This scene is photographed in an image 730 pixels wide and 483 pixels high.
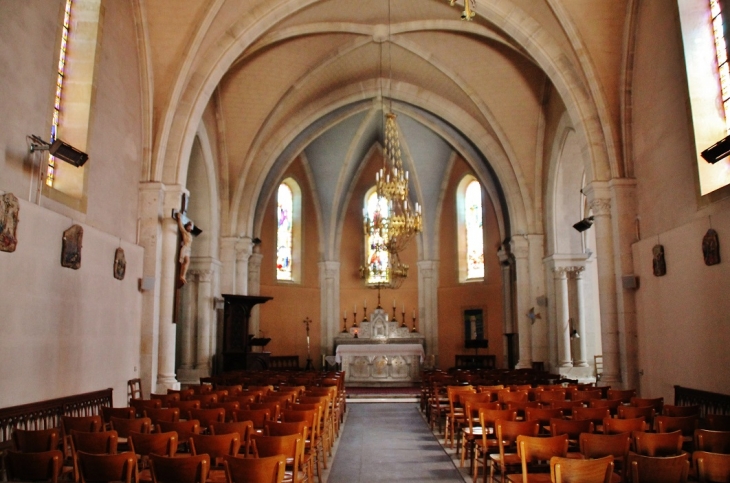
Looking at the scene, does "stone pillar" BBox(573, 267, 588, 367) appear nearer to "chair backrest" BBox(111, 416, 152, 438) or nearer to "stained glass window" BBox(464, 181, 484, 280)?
"stained glass window" BBox(464, 181, 484, 280)

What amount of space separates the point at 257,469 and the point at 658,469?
2.99 meters

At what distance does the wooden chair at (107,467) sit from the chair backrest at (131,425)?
1613 mm

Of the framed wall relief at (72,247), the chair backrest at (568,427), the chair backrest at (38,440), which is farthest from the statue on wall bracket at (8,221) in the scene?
the chair backrest at (568,427)

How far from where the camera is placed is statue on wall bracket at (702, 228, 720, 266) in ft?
31.3

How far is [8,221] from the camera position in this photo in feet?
25.3

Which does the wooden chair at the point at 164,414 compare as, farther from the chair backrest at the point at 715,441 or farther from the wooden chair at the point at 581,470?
the chair backrest at the point at 715,441

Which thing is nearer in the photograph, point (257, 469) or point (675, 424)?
point (257, 469)

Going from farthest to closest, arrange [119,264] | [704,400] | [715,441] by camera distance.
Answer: [119,264] → [704,400] → [715,441]

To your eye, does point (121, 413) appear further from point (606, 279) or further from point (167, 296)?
point (606, 279)

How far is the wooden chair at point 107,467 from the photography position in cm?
454

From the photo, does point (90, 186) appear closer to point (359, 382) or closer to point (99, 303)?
point (99, 303)

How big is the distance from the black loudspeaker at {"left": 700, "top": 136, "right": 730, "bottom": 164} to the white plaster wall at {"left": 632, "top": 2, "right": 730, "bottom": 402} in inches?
28.6

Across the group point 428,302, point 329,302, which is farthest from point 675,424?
point 329,302

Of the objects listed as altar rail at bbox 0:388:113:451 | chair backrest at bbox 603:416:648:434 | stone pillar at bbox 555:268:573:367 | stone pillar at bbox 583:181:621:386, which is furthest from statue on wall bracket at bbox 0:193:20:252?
stone pillar at bbox 555:268:573:367
